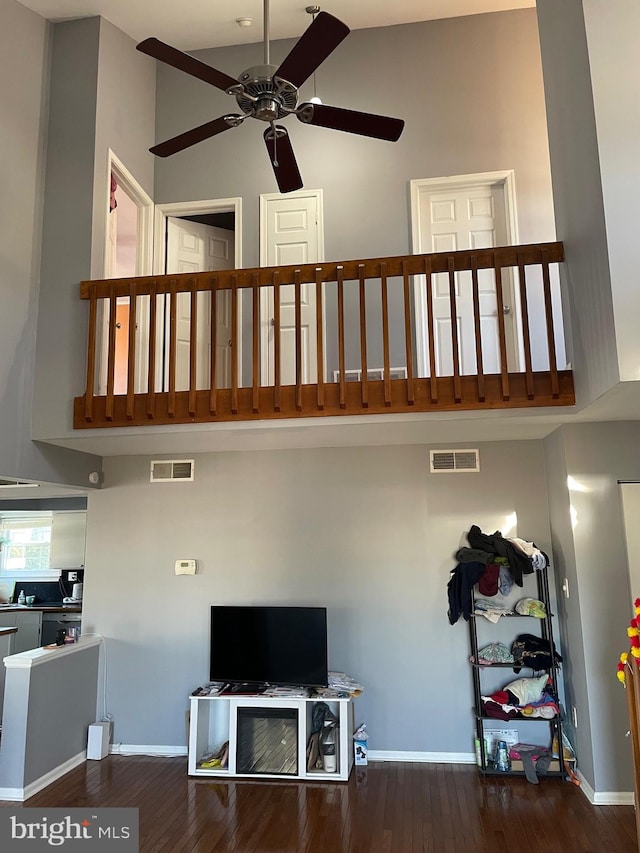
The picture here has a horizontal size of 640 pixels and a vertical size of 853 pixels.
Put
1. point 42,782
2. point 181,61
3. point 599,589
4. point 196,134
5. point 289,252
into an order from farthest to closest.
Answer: point 289,252
point 42,782
point 599,589
point 196,134
point 181,61

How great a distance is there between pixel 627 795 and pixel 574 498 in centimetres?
184

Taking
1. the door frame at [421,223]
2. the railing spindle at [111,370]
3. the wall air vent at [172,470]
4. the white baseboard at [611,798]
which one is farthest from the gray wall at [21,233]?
the white baseboard at [611,798]

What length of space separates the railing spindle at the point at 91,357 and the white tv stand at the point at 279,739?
2.22 metres

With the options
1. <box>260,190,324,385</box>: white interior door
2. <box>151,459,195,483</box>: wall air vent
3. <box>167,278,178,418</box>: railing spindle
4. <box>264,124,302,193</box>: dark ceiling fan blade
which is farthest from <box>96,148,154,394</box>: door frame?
<box>264,124,302,193</box>: dark ceiling fan blade

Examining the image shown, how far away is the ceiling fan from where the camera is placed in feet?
8.87

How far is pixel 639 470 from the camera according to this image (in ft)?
13.4

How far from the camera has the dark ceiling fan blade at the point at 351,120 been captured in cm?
312

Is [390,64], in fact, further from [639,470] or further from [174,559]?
[174,559]

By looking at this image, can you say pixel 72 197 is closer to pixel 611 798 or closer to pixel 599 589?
pixel 599 589

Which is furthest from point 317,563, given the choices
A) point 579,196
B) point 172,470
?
point 579,196

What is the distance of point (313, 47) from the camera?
271cm

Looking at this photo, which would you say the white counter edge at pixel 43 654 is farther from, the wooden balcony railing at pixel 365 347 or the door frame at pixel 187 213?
the door frame at pixel 187 213

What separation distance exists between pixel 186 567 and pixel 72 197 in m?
3.01

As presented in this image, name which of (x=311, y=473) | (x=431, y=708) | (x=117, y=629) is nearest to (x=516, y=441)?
(x=311, y=473)
